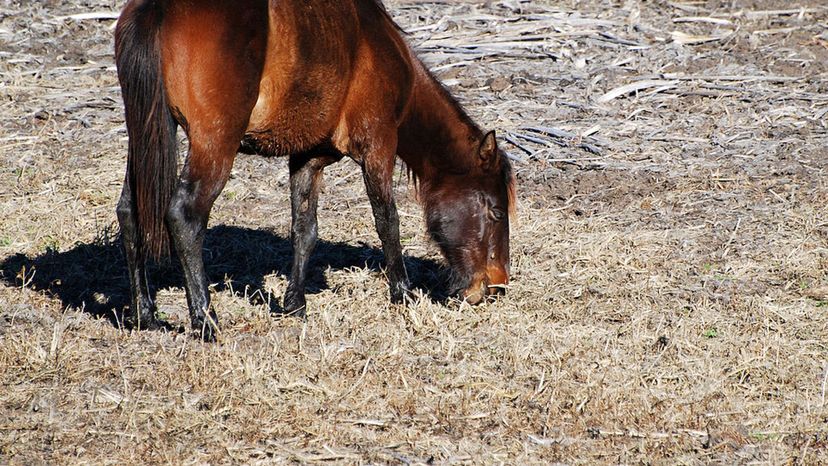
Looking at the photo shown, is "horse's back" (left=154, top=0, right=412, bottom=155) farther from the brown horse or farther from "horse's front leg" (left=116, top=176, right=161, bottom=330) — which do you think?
"horse's front leg" (left=116, top=176, right=161, bottom=330)

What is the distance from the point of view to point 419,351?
A: 5.99 meters

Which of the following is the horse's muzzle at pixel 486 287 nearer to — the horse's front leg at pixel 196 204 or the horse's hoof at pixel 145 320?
the horse's front leg at pixel 196 204

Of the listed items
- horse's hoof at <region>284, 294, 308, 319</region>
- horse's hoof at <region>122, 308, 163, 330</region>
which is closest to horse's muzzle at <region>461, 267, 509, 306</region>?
horse's hoof at <region>284, 294, 308, 319</region>

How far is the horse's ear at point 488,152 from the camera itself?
7.04 m

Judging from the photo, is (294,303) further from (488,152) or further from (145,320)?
(488,152)

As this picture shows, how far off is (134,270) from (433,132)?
7.32ft

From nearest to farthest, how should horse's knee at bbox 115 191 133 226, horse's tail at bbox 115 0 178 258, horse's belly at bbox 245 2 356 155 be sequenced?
horse's tail at bbox 115 0 178 258 < horse's belly at bbox 245 2 356 155 < horse's knee at bbox 115 191 133 226

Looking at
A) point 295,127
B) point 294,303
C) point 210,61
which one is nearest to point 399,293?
point 294,303

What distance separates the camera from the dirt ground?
195 inches

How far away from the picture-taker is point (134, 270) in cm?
622

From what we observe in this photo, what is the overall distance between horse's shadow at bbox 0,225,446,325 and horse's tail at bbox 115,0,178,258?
1093 mm

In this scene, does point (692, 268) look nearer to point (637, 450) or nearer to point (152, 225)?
point (637, 450)

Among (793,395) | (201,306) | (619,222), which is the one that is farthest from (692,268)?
(201,306)

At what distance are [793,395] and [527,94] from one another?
6164 mm
